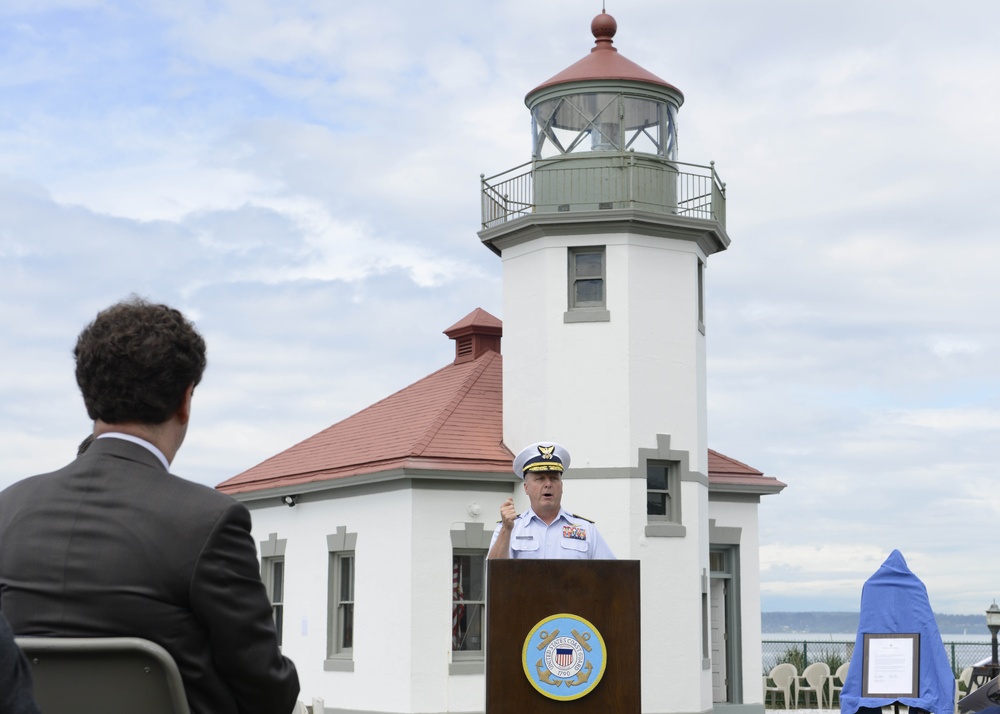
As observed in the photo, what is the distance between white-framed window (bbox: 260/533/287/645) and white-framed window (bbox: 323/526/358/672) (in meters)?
1.76

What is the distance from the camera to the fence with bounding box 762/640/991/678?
27219 mm

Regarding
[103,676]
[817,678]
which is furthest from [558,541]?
[817,678]

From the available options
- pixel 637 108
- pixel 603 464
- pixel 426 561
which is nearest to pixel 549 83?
pixel 637 108

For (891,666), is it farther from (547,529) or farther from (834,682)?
(834,682)

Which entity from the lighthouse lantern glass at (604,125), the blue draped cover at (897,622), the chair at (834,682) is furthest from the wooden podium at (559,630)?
the chair at (834,682)

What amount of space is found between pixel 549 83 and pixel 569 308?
12.1ft

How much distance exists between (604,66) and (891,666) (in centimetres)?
1403

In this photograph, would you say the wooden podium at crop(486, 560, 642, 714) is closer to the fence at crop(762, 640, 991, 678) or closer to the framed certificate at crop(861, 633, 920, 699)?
the framed certificate at crop(861, 633, 920, 699)

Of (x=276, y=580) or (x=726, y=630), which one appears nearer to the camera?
(x=726, y=630)

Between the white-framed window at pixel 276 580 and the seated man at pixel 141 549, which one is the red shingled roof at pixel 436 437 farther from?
the seated man at pixel 141 549

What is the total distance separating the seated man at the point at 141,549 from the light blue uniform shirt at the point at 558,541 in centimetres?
452

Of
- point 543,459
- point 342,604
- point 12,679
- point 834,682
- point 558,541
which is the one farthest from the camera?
point 834,682

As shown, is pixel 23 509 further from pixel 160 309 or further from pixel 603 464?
pixel 603 464

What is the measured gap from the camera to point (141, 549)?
280 cm
